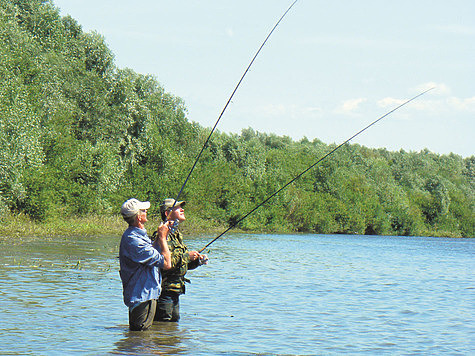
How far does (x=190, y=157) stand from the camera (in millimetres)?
66125

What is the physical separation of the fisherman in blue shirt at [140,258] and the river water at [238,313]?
70 cm

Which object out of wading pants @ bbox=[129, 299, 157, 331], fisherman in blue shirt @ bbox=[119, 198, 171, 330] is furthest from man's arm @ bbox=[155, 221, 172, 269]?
wading pants @ bbox=[129, 299, 157, 331]

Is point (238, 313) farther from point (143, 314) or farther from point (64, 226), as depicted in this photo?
point (64, 226)

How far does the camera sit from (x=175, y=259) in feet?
27.1

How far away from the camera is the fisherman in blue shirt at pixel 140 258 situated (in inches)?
297

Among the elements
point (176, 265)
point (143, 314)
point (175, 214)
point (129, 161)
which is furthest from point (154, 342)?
point (129, 161)

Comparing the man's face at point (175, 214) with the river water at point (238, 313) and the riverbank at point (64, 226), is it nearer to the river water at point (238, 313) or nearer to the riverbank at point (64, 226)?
the river water at point (238, 313)

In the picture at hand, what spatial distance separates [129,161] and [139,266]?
42.8m

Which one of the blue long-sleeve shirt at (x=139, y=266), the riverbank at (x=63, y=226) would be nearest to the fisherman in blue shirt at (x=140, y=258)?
the blue long-sleeve shirt at (x=139, y=266)

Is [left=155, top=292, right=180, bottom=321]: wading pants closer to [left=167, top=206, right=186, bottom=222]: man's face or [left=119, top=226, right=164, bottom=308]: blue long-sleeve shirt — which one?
[left=119, top=226, right=164, bottom=308]: blue long-sleeve shirt

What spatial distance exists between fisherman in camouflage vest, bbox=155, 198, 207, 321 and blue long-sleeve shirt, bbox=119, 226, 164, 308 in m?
0.43

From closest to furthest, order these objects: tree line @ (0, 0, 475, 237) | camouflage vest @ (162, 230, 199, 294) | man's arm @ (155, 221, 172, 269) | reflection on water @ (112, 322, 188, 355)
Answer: man's arm @ (155, 221, 172, 269) < reflection on water @ (112, 322, 188, 355) < camouflage vest @ (162, 230, 199, 294) < tree line @ (0, 0, 475, 237)

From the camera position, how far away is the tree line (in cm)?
3412

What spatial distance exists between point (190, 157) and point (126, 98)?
19.5 m
